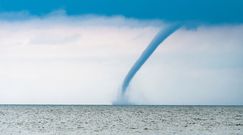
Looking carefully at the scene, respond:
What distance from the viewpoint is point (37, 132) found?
44156mm

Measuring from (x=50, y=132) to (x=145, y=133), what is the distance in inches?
315

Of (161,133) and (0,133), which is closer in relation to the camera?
(0,133)

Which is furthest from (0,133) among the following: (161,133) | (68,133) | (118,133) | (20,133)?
(161,133)

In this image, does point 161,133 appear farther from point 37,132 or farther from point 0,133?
point 0,133

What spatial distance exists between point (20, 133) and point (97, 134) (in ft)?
20.7

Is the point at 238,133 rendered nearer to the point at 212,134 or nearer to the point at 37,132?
the point at 212,134

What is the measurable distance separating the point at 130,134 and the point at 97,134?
2.74m

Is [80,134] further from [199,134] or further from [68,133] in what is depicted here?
[199,134]

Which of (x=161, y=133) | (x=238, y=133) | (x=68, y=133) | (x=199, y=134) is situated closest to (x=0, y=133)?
(x=68, y=133)

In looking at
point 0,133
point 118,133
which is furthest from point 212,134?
point 0,133

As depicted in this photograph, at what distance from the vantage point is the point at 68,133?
43.2m

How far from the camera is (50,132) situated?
4378cm

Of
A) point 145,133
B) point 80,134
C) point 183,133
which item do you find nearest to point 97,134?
point 80,134

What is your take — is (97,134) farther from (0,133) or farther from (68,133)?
(0,133)
